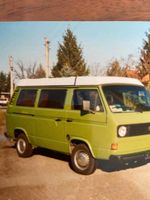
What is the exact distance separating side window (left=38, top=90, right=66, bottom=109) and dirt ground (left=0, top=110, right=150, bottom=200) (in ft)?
0.95

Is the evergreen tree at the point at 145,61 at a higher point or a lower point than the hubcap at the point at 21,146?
higher

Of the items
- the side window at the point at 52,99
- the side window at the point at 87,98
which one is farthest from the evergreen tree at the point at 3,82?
the side window at the point at 87,98

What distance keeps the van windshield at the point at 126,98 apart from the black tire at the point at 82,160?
1.01 feet

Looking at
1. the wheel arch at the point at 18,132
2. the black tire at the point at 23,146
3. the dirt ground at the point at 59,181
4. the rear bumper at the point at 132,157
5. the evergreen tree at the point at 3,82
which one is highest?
the evergreen tree at the point at 3,82

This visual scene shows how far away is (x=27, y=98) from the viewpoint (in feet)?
6.51

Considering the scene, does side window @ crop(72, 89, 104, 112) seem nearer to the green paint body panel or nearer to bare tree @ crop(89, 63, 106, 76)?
the green paint body panel

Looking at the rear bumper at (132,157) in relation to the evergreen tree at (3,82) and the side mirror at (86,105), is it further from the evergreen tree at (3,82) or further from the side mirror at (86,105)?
the evergreen tree at (3,82)

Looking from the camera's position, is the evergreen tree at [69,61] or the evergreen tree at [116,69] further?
the evergreen tree at [116,69]

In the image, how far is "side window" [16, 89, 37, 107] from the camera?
1.89 meters

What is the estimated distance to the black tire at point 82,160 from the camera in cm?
185

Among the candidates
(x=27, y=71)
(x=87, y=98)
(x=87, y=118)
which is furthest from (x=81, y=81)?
(x=27, y=71)

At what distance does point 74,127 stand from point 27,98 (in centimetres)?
35

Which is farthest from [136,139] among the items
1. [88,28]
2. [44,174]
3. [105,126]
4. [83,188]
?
[88,28]

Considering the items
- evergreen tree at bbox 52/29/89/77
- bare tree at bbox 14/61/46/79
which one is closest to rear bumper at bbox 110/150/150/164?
evergreen tree at bbox 52/29/89/77
